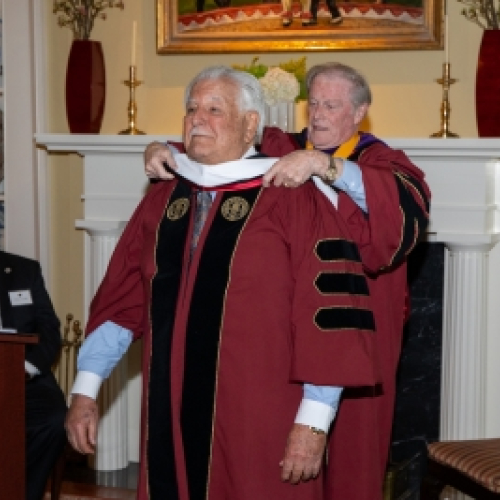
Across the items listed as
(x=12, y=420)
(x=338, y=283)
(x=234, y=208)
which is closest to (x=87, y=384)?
(x=234, y=208)

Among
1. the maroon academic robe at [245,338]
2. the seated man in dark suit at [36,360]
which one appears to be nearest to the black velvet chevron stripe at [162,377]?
the maroon academic robe at [245,338]

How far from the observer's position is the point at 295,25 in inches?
187

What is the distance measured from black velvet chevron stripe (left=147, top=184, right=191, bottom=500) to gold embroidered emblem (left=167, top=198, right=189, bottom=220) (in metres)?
0.06

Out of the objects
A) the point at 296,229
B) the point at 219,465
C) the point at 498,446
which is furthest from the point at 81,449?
the point at 498,446

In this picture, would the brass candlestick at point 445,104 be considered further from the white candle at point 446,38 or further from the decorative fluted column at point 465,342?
the decorative fluted column at point 465,342

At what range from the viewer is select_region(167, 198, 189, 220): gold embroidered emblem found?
8.95ft

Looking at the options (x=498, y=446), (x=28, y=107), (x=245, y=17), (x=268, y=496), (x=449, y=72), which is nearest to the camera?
(x=268, y=496)

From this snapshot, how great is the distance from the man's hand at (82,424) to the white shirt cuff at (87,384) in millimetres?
13

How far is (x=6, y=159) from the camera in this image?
519 cm

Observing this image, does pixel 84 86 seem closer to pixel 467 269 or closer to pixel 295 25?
pixel 295 25

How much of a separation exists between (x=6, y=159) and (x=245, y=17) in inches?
52.6

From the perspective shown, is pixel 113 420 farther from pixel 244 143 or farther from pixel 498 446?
pixel 244 143

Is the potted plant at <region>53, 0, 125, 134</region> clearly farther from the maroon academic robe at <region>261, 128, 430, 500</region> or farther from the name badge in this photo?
the maroon academic robe at <region>261, 128, 430, 500</region>

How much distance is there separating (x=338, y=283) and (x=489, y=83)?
6.68ft
